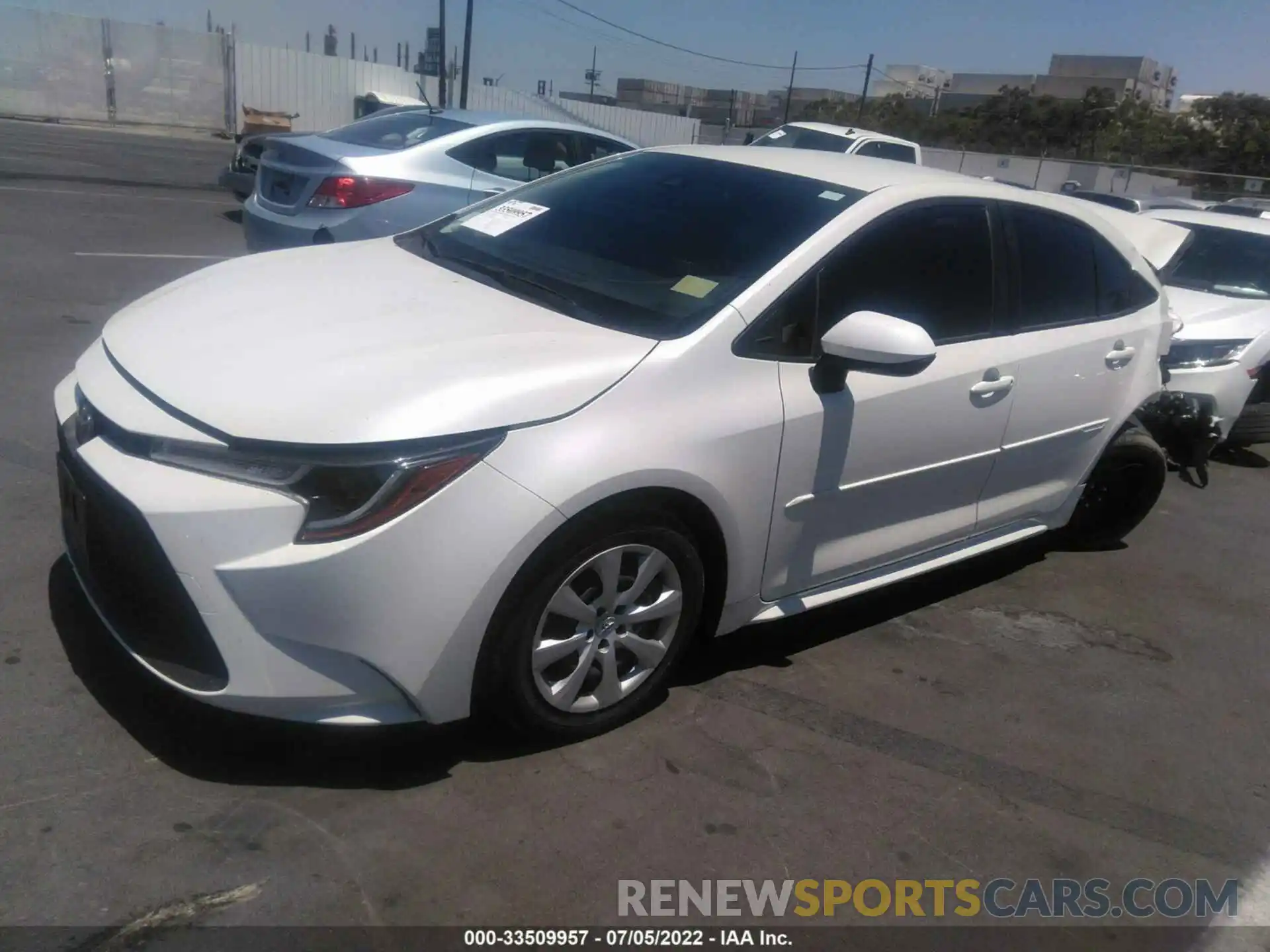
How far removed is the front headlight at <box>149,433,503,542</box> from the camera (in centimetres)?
248

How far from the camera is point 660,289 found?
3330 mm

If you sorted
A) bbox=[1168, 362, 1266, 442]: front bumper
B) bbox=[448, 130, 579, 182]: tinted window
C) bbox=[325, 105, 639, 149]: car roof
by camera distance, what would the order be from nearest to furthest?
bbox=[1168, 362, 1266, 442]: front bumper < bbox=[448, 130, 579, 182]: tinted window < bbox=[325, 105, 639, 149]: car roof

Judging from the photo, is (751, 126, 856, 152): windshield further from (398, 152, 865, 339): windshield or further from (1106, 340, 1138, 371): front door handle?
(398, 152, 865, 339): windshield

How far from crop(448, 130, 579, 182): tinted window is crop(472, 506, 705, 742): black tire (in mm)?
5315

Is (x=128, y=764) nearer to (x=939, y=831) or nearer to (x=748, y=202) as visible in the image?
(x=939, y=831)

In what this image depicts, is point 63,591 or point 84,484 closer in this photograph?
point 84,484

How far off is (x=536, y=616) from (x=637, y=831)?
0.63 meters

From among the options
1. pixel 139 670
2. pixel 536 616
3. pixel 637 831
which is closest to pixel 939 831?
pixel 637 831

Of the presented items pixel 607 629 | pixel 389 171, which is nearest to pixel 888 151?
pixel 389 171

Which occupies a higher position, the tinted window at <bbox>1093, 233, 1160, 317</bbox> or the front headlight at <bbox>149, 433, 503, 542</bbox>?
the tinted window at <bbox>1093, 233, 1160, 317</bbox>

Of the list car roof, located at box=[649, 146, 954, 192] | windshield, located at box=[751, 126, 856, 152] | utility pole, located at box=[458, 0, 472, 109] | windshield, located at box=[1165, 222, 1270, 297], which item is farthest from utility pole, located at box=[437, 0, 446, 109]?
car roof, located at box=[649, 146, 954, 192]

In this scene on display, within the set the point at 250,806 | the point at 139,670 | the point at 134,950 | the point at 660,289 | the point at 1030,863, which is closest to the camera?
the point at 134,950

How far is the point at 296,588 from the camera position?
8.02ft

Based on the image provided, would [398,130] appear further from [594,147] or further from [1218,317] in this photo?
[1218,317]
